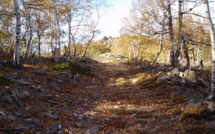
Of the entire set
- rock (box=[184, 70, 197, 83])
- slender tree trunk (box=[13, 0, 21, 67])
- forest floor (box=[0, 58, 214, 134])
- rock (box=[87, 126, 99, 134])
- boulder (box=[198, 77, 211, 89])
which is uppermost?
slender tree trunk (box=[13, 0, 21, 67])

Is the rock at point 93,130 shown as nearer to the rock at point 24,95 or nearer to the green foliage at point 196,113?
the green foliage at point 196,113

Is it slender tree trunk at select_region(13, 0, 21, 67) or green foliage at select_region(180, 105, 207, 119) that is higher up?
slender tree trunk at select_region(13, 0, 21, 67)

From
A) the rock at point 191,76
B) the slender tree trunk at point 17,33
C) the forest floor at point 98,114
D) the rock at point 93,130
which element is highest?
the slender tree trunk at point 17,33

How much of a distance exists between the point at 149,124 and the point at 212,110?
2.11 meters

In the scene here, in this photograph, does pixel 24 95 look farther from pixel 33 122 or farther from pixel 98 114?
pixel 98 114

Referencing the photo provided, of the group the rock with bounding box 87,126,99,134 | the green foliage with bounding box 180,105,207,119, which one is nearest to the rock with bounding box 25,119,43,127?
the rock with bounding box 87,126,99,134

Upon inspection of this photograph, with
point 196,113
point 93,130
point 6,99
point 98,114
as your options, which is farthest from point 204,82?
point 6,99

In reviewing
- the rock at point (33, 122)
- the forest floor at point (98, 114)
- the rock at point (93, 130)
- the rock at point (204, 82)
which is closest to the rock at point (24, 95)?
the forest floor at point (98, 114)

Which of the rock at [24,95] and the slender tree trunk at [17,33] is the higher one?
the slender tree trunk at [17,33]

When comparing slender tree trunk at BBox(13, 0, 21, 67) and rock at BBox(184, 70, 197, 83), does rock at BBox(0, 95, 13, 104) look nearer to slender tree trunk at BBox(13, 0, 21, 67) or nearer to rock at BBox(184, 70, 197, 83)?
slender tree trunk at BBox(13, 0, 21, 67)

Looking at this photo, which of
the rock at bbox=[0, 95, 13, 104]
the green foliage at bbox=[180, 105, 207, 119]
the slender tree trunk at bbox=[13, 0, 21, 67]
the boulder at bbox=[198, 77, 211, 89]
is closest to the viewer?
the green foliage at bbox=[180, 105, 207, 119]

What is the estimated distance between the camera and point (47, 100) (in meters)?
7.39

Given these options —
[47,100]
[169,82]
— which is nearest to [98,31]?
[169,82]

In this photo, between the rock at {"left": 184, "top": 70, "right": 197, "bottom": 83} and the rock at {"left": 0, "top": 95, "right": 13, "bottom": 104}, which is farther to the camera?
the rock at {"left": 184, "top": 70, "right": 197, "bottom": 83}
